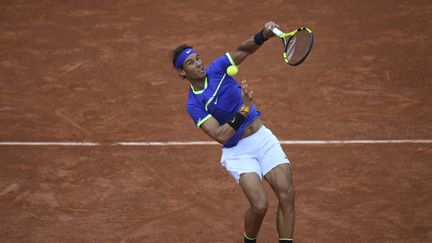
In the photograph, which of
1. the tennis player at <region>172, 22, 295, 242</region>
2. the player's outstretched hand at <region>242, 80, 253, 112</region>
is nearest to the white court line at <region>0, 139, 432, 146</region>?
the tennis player at <region>172, 22, 295, 242</region>

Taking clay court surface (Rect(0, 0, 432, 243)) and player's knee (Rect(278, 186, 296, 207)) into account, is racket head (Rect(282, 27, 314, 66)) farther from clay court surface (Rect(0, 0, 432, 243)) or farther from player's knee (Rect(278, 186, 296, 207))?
clay court surface (Rect(0, 0, 432, 243))

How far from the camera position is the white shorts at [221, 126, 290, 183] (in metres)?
7.78

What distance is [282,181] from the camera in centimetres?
763

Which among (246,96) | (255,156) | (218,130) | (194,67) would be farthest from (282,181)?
(194,67)

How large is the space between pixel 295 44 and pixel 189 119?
3.60m

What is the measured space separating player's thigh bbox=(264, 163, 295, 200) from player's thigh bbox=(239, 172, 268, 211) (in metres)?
0.15

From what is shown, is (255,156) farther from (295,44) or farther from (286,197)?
(295,44)

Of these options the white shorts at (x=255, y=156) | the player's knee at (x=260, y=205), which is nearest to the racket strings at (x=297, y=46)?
the white shorts at (x=255, y=156)

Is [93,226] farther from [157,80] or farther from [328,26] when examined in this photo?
[328,26]

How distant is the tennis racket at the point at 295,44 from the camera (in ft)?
25.0

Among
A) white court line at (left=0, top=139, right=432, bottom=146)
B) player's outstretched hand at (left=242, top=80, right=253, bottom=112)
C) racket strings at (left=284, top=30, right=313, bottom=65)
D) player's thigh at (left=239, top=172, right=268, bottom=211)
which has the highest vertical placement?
racket strings at (left=284, top=30, right=313, bottom=65)

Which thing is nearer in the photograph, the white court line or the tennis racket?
the tennis racket

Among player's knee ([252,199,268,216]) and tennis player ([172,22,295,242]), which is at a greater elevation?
tennis player ([172,22,295,242])

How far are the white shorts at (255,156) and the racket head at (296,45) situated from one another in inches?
34.4
